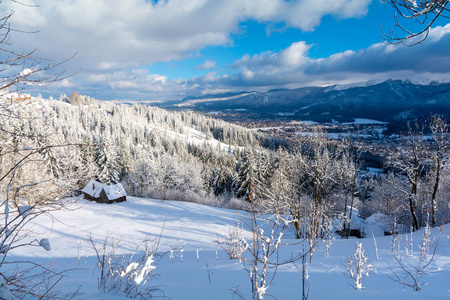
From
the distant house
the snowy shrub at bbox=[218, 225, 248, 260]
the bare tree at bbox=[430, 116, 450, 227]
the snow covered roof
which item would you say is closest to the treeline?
the bare tree at bbox=[430, 116, 450, 227]

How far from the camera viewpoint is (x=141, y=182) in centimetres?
3644

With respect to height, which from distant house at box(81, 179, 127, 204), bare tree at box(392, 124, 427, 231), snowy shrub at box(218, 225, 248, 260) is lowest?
distant house at box(81, 179, 127, 204)

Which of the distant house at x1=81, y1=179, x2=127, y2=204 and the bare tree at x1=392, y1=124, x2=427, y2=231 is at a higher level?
the bare tree at x1=392, y1=124, x2=427, y2=231

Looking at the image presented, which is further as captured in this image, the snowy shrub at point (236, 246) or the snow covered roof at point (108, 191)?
the snow covered roof at point (108, 191)

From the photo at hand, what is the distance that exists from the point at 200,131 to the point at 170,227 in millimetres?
99635

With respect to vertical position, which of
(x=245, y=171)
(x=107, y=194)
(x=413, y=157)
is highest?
(x=413, y=157)

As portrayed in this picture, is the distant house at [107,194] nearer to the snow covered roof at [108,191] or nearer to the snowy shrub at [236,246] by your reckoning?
the snow covered roof at [108,191]

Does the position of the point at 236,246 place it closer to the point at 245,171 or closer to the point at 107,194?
the point at 107,194

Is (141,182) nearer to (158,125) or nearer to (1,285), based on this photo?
(1,285)

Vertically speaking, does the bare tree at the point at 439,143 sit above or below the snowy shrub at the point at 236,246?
above

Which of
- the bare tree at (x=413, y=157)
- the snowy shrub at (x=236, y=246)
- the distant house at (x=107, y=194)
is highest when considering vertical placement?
the bare tree at (x=413, y=157)

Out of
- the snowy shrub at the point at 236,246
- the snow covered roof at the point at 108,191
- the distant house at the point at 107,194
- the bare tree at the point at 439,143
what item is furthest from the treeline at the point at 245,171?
the distant house at the point at 107,194

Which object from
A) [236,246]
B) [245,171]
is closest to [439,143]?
[236,246]

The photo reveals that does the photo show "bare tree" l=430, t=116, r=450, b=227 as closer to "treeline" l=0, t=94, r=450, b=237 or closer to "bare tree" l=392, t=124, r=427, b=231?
"treeline" l=0, t=94, r=450, b=237
